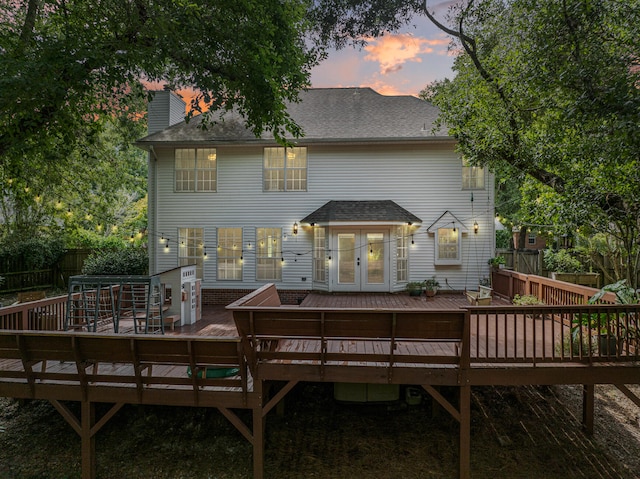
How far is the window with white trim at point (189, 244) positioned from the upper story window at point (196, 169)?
59.0 inches

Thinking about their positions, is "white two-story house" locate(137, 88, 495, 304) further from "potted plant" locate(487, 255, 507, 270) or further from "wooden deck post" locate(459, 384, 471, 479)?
"wooden deck post" locate(459, 384, 471, 479)

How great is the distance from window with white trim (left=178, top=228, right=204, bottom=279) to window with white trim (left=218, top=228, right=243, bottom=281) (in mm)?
715

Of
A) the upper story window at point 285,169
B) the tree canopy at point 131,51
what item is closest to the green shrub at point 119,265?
the upper story window at point 285,169

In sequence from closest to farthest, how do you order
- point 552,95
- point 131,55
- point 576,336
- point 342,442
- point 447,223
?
point 342,442 → point 576,336 → point 552,95 → point 131,55 → point 447,223

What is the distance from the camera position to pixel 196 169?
39.4 ft

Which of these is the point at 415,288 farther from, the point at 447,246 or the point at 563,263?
the point at 563,263

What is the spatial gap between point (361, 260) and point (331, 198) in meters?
2.36

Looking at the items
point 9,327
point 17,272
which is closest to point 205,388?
point 9,327

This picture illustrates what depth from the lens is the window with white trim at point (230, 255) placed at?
39.0ft

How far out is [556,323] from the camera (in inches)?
300

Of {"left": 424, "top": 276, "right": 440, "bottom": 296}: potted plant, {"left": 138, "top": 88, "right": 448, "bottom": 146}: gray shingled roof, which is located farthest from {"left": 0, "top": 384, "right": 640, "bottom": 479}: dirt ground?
{"left": 138, "top": 88, "right": 448, "bottom": 146}: gray shingled roof

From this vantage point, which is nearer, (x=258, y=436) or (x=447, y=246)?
(x=258, y=436)

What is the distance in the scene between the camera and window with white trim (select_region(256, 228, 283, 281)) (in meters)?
11.8

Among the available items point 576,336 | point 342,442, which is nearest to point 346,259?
point 342,442
